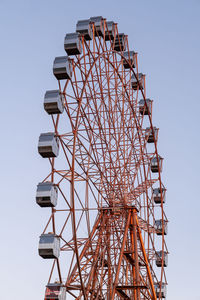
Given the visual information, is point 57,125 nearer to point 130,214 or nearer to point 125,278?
point 130,214

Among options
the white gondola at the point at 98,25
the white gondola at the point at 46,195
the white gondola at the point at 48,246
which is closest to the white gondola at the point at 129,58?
the white gondola at the point at 98,25

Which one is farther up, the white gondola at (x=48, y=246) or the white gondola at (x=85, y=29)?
the white gondola at (x=85, y=29)

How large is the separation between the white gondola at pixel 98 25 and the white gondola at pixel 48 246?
9251 millimetres

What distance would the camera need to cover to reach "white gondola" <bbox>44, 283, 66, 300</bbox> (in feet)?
59.7

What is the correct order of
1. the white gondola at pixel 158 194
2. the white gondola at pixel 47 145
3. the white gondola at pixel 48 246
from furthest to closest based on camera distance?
1. the white gondola at pixel 158 194
2. the white gondola at pixel 47 145
3. the white gondola at pixel 48 246

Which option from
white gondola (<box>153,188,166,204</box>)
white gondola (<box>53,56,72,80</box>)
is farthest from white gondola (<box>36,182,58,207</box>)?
white gondola (<box>153,188,166,204</box>)

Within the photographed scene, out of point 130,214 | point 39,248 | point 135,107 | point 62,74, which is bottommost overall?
point 39,248

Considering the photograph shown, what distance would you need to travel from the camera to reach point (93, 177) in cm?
2298

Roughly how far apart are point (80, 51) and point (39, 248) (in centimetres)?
726

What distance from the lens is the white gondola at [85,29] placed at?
21.9 m

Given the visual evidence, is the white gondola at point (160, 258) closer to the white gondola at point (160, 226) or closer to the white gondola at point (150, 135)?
the white gondola at point (160, 226)

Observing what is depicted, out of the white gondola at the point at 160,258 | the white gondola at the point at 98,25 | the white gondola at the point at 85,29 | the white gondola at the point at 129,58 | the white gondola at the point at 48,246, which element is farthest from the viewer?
the white gondola at the point at 160,258

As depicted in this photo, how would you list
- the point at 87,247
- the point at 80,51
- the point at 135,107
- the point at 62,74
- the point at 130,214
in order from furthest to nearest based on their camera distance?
the point at 135,107
the point at 130,214
the point at 87,247
the point at 80,51
the point at 62,74

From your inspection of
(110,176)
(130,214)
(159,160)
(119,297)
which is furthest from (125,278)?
(159,160)
